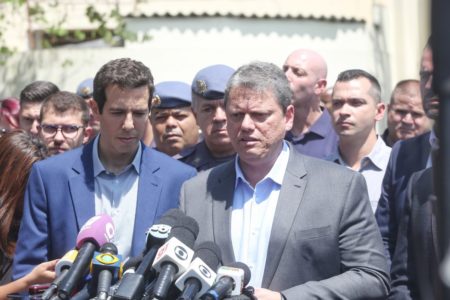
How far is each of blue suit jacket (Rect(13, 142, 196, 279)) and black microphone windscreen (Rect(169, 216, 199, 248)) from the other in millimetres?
895

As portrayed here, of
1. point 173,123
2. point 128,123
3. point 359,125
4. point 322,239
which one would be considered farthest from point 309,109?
point 322,239

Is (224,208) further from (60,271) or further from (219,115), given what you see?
(219,115)

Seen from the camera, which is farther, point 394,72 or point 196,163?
point 394,72

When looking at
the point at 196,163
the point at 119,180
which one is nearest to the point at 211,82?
the point at 196,163

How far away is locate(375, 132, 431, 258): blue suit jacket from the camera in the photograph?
4.58 m

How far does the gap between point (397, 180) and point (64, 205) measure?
5.61 feet

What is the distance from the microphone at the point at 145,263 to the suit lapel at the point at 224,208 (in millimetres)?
527

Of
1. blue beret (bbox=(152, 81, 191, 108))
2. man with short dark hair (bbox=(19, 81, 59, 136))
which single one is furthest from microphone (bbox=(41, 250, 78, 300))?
man with short dark hair (bbox=(19, 81, 59, 136))

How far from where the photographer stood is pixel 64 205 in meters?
4.57

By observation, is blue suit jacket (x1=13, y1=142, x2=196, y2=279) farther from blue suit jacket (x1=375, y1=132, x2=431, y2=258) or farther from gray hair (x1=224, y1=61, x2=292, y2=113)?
blue suit jacket (x1=375, y1=132, x2=431, y2=258)

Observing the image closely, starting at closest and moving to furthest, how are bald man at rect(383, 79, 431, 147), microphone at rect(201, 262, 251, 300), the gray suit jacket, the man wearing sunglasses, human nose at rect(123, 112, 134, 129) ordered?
microphone at rect(201, 262, 251, 300) → the gray suit jacket → human nose at rect(123, 112, 134, 129) → the man wearing sunglasses → bald man at rect(383, 79, 431, 147)

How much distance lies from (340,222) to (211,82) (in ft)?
7.24

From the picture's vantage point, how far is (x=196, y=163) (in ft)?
19.7

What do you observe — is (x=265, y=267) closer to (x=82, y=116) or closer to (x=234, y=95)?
(x=234, y=95)
